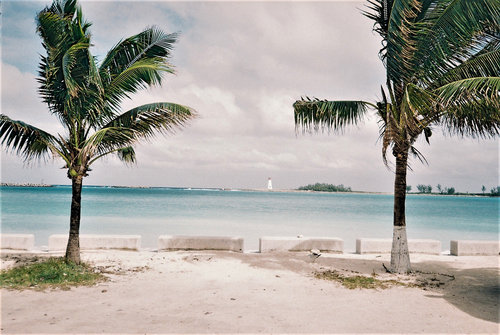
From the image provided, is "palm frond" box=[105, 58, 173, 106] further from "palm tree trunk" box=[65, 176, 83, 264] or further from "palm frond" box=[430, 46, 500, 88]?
"palm frond" box=[430, 46, 500, 88]

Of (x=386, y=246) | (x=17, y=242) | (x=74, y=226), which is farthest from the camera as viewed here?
(x=386, y=246)

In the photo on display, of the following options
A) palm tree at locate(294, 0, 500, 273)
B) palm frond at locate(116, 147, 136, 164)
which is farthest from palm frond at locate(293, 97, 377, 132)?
palm frond at locate(116, 147, 136, 164)

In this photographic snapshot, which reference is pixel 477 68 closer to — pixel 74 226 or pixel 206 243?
pixel 206 243

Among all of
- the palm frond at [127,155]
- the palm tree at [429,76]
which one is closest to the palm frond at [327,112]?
the palm tree at [429,76]

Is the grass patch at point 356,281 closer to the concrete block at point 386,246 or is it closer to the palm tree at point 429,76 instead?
the palm tree at point 429,76

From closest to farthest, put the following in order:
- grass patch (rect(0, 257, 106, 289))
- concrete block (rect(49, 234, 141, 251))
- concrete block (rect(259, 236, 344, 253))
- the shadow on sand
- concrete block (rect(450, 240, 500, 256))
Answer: the shadow on sand
grass patch (rect(0, 257, 106, 289))
concrete block (rect(49, 234, 141, 251))
concrete block (rect(259, 236, 344, 253))
concrete block (rect(450, 240, 500, 256))

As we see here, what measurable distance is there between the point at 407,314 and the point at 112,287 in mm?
5239

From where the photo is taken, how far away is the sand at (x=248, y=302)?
496 centimetres

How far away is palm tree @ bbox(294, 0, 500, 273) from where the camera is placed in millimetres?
7102

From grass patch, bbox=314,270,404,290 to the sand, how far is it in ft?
0.87

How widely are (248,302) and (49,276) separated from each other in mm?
4083

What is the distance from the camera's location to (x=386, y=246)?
38.2 ft

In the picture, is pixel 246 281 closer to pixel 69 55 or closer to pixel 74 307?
pixel 74 307

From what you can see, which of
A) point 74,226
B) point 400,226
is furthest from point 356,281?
point 74,226
